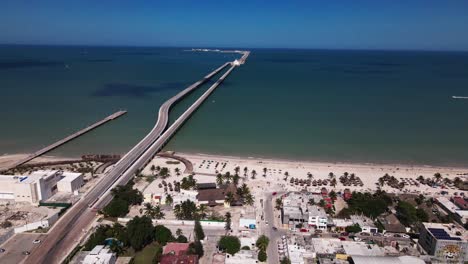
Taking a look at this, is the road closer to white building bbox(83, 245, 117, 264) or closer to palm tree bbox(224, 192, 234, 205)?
palm tree bbox(224, 192, 234, 205)

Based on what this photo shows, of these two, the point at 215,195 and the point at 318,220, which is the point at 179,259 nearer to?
the point at 215,195

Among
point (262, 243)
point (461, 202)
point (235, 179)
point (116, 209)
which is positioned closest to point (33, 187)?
point (116, 209)

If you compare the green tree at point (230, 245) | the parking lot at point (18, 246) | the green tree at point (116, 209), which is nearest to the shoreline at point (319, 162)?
the green tree at point (116, 209)

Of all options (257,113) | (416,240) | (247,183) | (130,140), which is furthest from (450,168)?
(130,140)

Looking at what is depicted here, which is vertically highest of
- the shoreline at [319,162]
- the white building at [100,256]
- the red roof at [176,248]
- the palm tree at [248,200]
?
the shoreline at [319,162]

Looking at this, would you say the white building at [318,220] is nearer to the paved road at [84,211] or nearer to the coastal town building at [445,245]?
the coastal town building at [445,245]

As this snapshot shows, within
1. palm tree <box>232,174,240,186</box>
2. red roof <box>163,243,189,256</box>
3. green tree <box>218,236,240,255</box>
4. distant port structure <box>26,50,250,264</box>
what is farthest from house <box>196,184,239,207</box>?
distant port structure <box>26,50,250,264</box>

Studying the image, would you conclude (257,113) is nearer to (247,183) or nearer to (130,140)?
(130,140)
